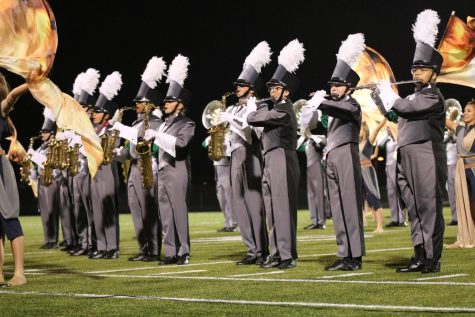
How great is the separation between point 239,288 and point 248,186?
3.04 metres

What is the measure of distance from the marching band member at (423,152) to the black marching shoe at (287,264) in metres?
1.27

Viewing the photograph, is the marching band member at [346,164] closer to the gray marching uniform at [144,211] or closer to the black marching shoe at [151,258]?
the black marching shoe at [151,258]

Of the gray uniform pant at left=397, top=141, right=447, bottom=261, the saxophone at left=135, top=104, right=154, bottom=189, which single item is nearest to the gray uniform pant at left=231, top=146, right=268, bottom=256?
the saxophone at left=135, top=104, right=154, bottom=189

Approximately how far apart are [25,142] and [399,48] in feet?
43.8

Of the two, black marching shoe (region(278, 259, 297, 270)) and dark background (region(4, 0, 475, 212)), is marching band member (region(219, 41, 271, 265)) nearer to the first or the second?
black marching shoe (region(278, 259, 297, 270))

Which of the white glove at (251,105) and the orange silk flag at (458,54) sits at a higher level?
the orange silk flag at (458,54)

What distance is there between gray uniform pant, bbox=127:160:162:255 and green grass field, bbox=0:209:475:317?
0.44 meters

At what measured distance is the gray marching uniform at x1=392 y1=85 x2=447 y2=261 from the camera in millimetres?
8531

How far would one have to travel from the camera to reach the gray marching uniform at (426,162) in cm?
853

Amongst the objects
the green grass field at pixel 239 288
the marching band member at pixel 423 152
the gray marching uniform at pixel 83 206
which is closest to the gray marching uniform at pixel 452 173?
the green grass field at pixel 239 288

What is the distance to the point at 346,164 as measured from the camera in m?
9.20

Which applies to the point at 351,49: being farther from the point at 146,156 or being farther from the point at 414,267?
the point at 146,156

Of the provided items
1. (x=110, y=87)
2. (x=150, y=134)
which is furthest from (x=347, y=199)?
(x=110, y=87)

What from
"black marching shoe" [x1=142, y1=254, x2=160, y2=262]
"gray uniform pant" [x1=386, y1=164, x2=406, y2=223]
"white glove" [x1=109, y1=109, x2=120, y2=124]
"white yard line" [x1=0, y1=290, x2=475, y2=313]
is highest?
"white glove" [x1=109, y1=109, x2=120, y2=124]
